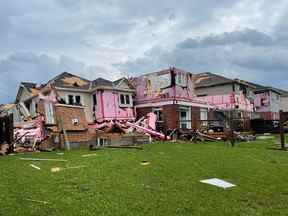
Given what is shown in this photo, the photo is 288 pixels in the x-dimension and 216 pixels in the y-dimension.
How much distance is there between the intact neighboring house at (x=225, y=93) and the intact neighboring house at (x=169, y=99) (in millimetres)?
6697

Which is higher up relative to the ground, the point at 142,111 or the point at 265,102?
the point at 265,102

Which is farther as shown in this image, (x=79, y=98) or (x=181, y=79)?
(x=181, y=79)

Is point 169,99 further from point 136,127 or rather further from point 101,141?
point 101,141

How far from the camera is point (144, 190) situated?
566 centimetres

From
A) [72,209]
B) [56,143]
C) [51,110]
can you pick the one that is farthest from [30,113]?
[72,209]

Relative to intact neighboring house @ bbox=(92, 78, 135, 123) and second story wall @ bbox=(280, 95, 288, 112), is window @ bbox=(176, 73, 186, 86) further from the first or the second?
second story wall @ bbox=(280, 95, 288, 112)

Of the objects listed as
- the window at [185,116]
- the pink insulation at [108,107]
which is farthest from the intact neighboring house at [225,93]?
the pink insulation at [108,107]

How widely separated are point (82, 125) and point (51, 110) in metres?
1.96

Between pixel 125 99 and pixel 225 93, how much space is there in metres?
15.0

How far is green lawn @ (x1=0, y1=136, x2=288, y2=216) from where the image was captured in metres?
4.50

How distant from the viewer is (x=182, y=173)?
294 inches

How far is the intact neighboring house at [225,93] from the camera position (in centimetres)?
3575

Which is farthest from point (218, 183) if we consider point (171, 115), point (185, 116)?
point (185, 116)

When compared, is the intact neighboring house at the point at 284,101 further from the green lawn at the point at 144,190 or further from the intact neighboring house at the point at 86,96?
the green lawn at the point at 144,190
